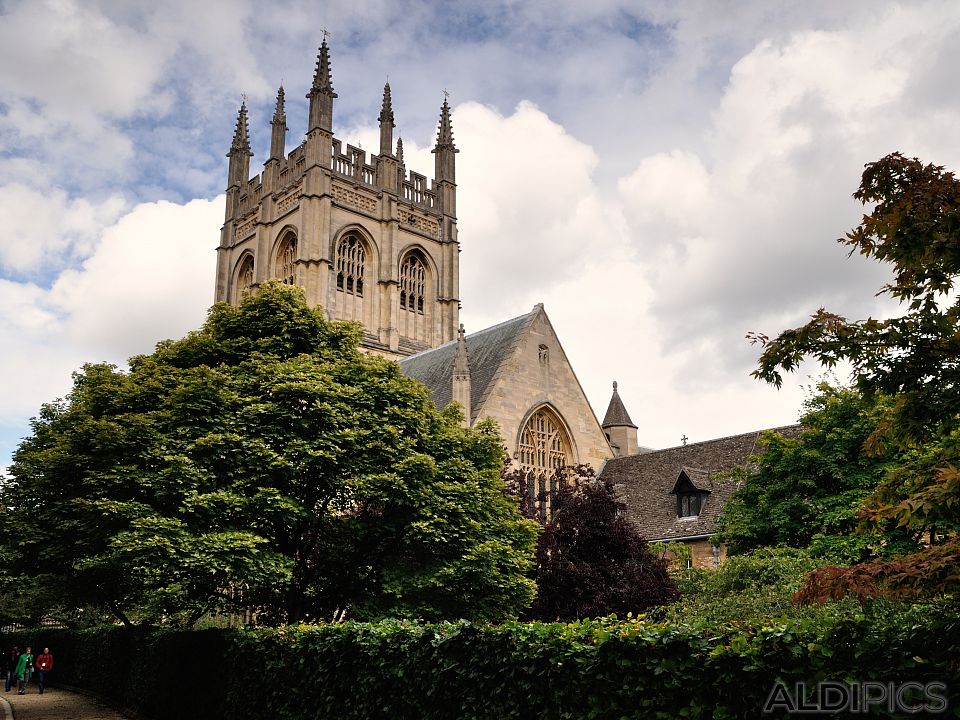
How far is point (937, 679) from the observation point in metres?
5.92

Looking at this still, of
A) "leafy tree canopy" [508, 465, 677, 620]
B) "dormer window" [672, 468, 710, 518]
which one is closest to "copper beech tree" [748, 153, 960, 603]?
"leafy tree canopy" [508, 465, 677, 620]

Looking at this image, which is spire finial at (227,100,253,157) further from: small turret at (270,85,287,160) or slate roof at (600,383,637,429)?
slate roof at (600,383,637,429)

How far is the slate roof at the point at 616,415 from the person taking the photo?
44625 millimetres

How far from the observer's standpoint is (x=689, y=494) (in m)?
31.3

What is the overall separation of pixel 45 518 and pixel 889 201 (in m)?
15.9

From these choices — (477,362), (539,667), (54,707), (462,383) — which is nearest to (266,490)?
(539,667)

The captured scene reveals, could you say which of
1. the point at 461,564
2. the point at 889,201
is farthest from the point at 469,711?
the point at 461,564

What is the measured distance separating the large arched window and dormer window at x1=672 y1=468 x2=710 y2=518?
210 inches

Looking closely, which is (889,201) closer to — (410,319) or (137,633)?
(137,633)

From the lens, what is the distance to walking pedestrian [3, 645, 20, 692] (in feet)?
101

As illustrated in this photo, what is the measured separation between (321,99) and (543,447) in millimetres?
33709

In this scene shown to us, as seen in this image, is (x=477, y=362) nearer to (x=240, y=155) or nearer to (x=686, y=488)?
(x=686, y=488)

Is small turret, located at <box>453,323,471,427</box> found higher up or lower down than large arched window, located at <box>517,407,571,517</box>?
higher up

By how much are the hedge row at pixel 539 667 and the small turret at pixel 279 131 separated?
5102 centimetres
